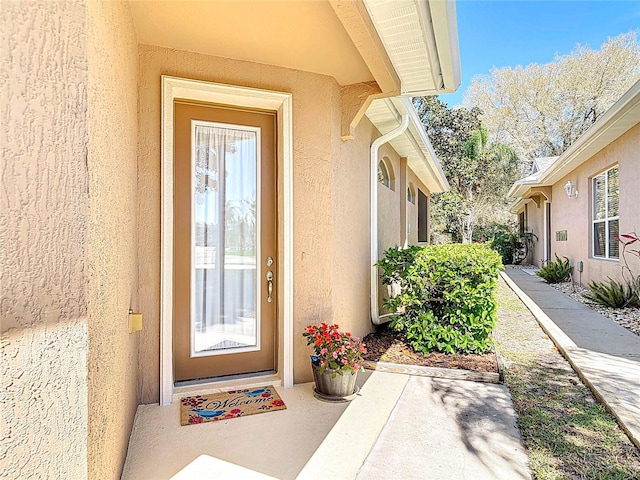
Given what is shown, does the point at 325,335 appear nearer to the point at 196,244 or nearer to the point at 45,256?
the point at 196,244

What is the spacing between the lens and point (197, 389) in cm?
363

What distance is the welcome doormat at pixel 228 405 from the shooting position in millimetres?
3230

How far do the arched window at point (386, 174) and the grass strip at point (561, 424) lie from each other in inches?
141

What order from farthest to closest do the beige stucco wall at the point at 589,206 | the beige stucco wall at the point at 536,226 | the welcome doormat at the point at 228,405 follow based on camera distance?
the beige stucco wall at the point at 536,226, the beige stucco wall at the point at 589,206, the welcome doormat at the point at 228,405

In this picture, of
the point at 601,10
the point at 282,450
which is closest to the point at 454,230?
the point at 601,10

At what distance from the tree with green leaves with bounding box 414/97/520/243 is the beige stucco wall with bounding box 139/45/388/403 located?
17.8m

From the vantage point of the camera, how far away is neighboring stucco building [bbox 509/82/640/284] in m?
6.89

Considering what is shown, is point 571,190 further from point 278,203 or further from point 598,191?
point 278,203

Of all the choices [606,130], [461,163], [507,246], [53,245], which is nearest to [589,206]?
[606,130]

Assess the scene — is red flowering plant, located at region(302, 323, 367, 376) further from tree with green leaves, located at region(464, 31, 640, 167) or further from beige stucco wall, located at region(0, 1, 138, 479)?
tree with green leaves, located at region(464, 31, 640, 167)

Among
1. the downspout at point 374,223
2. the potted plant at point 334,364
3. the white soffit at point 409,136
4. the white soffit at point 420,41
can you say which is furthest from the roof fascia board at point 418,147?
A: the potted plant at point 334,364

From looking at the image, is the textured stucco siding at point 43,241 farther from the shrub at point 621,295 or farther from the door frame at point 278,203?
the shrub at point 621,295

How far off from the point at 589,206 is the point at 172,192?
32.6 feet

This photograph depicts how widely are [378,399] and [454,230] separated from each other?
19.9m
